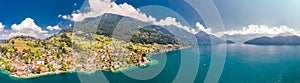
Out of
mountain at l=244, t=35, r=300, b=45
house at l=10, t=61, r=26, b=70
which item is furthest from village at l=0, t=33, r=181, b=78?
mountain at l=244, t=35, r=300, b=45

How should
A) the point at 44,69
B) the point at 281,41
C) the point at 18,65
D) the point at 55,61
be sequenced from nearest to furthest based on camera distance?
the point at 44,69
the point at 18,65
the point at 55,61
the point at 281,41

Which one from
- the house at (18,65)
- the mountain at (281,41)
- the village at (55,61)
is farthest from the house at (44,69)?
the mountain at (281,41)

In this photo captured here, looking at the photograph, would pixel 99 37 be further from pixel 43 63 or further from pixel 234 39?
pixel 234 39

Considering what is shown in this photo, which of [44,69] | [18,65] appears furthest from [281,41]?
[18,65]

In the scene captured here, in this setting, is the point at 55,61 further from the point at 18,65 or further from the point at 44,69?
the point at 44,69

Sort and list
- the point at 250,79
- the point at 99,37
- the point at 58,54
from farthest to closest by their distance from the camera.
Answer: the point at 99,37 < the point at 58,54 < the point at 250,79

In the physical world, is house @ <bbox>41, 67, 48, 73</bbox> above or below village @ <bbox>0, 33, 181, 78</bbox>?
below

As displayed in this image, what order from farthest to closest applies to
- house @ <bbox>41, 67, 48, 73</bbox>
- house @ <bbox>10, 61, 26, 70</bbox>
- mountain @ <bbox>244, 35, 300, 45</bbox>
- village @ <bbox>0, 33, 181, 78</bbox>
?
1. mountain @ <bbox>244, 35, 300, 45</bbox>
2. house @ <bbox>10, 61, 26, 70</bbox>
3. village @ <bbox>0, 33, 181, 78</bbox>
4. house @ <bbox>41, 67, 48, 73</bbox>

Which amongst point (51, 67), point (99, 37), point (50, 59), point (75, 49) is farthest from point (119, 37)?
point (51, 67)

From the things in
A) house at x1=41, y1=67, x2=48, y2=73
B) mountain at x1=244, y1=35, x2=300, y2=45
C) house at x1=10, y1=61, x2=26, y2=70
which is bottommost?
house at x1=41, y1=67, x2=48, y2=73

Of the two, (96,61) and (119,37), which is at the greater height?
(119,37)

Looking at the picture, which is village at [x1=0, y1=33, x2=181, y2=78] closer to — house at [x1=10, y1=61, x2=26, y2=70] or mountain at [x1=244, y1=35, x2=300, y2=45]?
house at [x1=10, y1=61, x2=26, y2=70]
